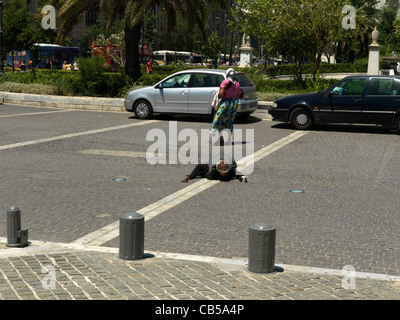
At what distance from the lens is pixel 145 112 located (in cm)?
1939

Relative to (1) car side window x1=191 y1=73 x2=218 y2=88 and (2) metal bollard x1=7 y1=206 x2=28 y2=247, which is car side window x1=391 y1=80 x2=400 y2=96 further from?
(2) metal bollard x1=7 y1=206 x2=28 y2=247

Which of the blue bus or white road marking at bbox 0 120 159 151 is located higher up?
the blue bus

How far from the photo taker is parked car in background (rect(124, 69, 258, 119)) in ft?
60.9

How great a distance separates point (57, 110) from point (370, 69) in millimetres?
27088

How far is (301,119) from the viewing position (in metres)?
17.4

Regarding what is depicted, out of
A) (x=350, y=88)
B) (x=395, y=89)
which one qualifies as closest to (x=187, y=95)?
(x=350, y=88)

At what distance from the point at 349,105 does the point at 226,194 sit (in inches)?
324

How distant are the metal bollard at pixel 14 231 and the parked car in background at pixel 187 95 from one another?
12232mm

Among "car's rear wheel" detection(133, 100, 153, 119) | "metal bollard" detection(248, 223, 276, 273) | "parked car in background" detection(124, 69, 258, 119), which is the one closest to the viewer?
"metal bollard" detection(248, 223, 276, 273)

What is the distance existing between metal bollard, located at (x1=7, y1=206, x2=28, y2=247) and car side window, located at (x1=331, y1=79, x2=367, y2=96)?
39.2ft

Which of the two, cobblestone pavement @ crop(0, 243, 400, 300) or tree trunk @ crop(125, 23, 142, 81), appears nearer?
cobblestone pavement @ crop(0, 243, 400, 300)

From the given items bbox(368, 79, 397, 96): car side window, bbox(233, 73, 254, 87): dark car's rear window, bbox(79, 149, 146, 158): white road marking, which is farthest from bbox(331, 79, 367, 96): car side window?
bbox(79, 149, 146, 158): white road marking

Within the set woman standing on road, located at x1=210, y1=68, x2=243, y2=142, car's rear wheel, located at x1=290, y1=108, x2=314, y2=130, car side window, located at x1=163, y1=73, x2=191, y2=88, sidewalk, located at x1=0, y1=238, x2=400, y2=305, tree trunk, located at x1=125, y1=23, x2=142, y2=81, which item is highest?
tree trunk, located at x1=125, y1=23, x2=142, y2=81
